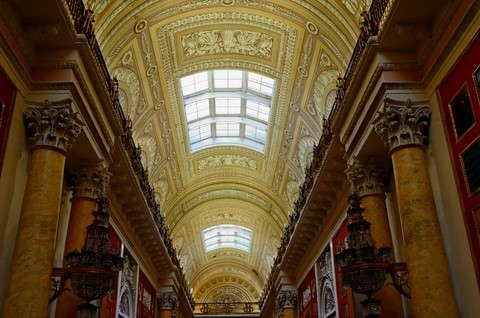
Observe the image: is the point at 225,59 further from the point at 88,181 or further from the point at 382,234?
the point at 382,234

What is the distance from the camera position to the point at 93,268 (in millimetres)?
6902

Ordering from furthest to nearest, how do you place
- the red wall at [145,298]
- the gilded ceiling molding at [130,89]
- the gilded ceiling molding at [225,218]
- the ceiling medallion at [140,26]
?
the gilded ceiling molding at [225,218] → the red wall at [145,298] → the gilded ceiling molding at [130,89] → the ceiling medallion at [140,26]

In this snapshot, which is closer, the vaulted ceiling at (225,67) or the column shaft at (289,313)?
the vaulted ceiling at (225,67)

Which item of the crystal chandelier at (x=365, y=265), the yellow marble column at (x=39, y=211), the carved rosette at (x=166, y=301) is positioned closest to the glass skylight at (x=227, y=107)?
the carved rosette at (x=166, y=301)

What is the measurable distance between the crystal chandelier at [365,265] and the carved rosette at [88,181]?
4.83 m

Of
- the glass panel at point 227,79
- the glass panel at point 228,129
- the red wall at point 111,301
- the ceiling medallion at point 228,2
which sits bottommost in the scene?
the red wall at point 111,301

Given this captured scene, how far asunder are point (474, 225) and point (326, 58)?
7044mm

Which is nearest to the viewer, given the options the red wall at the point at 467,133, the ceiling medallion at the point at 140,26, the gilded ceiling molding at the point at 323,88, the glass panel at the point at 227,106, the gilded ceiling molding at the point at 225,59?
the red wall at the point at 467,133

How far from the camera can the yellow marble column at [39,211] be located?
6.52m

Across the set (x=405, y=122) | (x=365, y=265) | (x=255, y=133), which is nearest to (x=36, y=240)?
(x=365, y=265)

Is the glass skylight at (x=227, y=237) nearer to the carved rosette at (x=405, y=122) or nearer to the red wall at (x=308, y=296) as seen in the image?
the red wall at (x=308, y=296)

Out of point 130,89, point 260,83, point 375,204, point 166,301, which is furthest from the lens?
point 166,301

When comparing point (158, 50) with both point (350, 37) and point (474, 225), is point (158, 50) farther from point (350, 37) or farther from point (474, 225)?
point (474, 225)

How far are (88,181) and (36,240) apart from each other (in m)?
2.69
